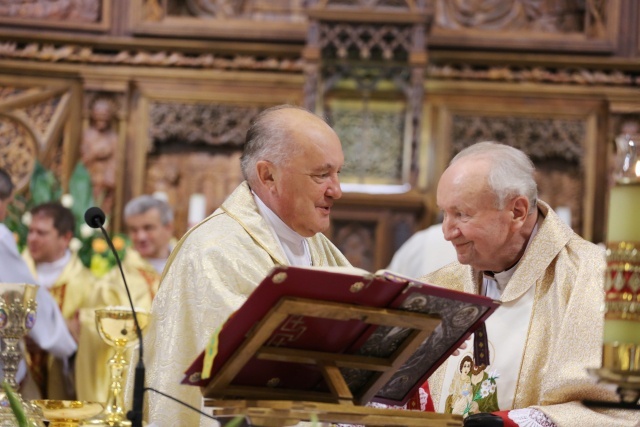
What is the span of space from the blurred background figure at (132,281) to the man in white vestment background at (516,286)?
3.21 m

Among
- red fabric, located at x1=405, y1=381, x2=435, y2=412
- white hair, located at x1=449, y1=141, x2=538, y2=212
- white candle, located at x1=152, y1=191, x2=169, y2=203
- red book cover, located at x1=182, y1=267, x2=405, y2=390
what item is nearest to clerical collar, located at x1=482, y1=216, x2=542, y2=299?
white hair, located at x1=449, y1=141, x2=538, y2=212

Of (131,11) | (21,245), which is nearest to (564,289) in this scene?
(21,245)

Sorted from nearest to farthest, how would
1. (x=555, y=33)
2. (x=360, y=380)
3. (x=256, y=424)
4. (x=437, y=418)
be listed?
(x=256, y=424) → (x=437, y=418) → (x=360, y=380) → (x=555, y=33)

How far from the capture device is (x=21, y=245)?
310 inches

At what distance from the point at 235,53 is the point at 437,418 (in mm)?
5863

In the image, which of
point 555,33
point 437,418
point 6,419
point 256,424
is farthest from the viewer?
point 555,33

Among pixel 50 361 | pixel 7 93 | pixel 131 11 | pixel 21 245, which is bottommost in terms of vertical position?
pixel 50 361

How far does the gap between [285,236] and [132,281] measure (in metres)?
3.63

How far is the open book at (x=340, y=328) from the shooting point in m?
2.92

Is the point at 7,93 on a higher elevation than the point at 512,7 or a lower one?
lower

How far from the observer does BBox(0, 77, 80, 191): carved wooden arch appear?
28.3 ft

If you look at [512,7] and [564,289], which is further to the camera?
[512,7]

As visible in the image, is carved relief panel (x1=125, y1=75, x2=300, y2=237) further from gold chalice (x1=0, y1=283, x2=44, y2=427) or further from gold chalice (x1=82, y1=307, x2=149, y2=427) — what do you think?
gold chalice (x1=0, y1=283, x2=44, y2=427)

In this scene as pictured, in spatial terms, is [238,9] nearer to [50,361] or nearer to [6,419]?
[50,361]
